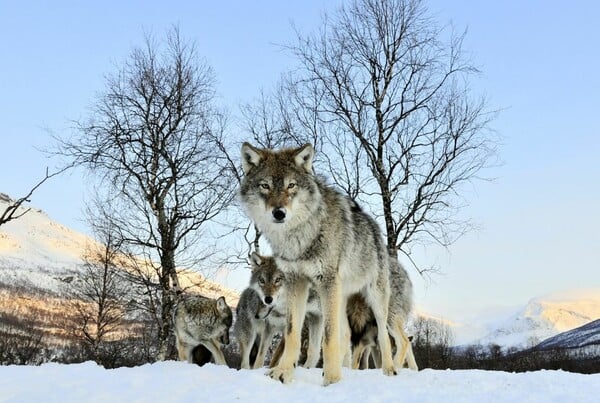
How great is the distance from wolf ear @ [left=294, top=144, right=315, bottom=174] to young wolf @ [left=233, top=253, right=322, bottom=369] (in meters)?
2.72

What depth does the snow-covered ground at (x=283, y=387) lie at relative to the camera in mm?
6246

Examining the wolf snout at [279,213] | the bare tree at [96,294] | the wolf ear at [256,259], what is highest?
the bare tree at [96,294]

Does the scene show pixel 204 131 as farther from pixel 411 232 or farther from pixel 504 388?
pixel 504 388

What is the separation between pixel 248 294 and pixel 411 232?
7817 millimetres

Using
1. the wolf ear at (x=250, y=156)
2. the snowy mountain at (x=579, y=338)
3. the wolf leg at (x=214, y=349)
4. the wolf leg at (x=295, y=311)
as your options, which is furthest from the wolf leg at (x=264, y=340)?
the snowy mountain at (x=579, y=338)

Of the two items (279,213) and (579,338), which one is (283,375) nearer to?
(279,213)

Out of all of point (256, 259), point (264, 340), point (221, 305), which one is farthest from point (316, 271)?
point (221, 305)

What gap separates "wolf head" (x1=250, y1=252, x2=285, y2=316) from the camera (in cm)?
1003

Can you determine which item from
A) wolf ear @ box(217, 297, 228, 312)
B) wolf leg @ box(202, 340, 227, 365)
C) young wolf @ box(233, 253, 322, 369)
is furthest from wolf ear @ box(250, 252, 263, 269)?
wolf leg @ box(202, 340, 227, 365)

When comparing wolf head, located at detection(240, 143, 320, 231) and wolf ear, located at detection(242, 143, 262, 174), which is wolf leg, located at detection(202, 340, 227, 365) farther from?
wolf ear, located at detection(242, 143, 262, 174)

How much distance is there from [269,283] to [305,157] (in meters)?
3.02

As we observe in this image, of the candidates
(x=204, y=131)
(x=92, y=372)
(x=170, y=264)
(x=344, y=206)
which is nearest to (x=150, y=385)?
(x=92, y=372)

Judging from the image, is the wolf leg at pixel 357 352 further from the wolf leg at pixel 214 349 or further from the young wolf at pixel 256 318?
the wolf leg at pixel 214 349

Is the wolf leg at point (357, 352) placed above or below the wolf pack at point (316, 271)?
below
